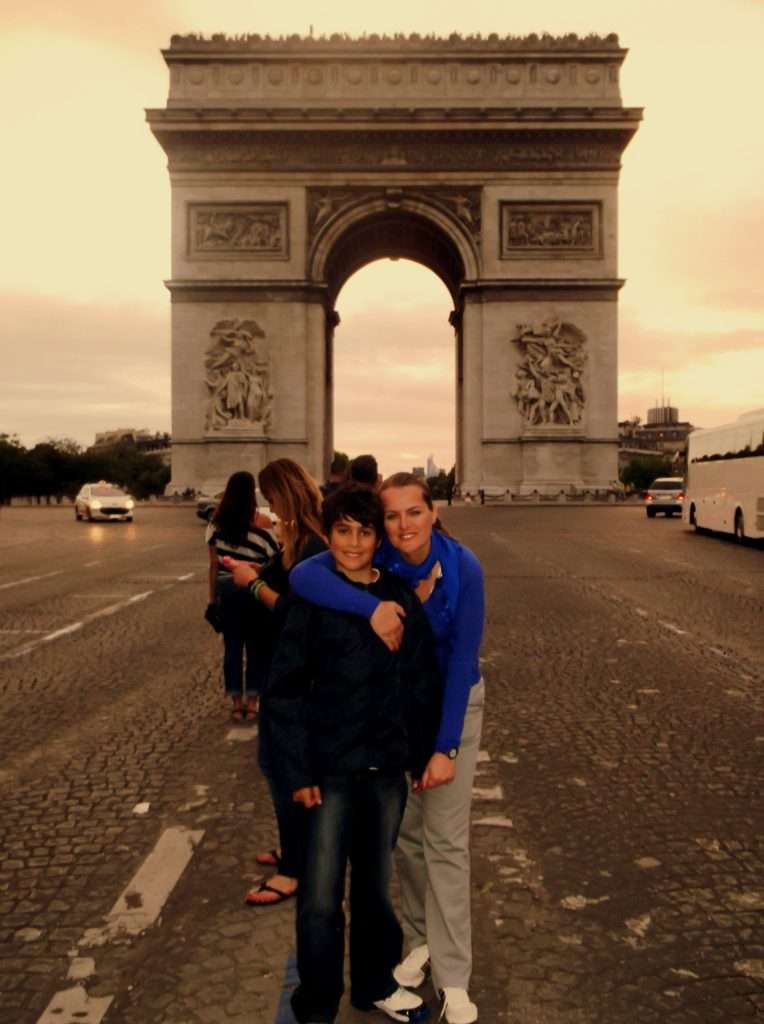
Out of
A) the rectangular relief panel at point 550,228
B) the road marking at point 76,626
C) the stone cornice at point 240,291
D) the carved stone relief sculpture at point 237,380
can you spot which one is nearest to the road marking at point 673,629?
the road marking at point 76,626

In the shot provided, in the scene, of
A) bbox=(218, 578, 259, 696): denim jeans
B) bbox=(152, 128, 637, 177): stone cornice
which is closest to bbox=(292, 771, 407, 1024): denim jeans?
bbox=(218, 578, 259, 696): denim jeans

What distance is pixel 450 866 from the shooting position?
3.33m

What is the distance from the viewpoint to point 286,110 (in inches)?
1615

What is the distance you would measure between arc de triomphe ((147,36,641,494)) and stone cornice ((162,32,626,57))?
0.07 m

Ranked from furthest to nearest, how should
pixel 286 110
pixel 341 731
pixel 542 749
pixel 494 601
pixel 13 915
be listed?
1. pixel 286 110
2. pixel 494 601
3. pixel 542 749
4. pixel 13 915
5. pixel 341 731

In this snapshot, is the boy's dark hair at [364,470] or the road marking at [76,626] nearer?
the boy's dark hair at [364,470]

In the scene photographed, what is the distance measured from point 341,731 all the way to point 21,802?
2692 mm

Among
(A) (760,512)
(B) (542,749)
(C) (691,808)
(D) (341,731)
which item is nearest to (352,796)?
(D) (341,731)

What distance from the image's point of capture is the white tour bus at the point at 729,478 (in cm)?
2327

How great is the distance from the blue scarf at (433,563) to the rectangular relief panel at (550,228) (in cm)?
4029

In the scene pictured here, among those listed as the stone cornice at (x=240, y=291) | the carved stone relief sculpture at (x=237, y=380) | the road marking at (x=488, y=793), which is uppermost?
the stone cornice at (x=240, y=291)

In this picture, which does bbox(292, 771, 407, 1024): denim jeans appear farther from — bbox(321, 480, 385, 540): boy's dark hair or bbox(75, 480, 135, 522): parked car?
bbox(75, 480, 135, 522): parked car

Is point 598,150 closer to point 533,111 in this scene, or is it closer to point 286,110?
point 533,111

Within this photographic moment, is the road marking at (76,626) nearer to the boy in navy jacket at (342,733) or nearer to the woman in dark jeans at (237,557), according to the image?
the woman in dark jeans at (237,557)
